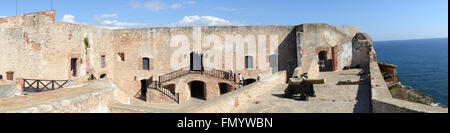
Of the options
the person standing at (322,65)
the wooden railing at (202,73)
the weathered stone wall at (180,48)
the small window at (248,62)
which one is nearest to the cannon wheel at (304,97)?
the weathered stone wall at (180,48)

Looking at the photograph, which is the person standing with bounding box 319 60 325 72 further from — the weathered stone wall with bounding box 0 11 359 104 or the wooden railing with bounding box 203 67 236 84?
the wooden railing with bounding box 203 67 236 84

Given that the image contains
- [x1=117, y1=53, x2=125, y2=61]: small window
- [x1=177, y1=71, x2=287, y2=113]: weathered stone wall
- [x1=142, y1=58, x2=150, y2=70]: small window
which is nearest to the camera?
[x1=177, y1=71, x2=287, y2=113]: weathered stone wall

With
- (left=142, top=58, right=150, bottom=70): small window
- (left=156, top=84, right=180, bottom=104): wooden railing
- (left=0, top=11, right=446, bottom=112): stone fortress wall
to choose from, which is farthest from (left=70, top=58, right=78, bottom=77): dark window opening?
(left=156, top=84, right=180, bottom=104): wooden railing

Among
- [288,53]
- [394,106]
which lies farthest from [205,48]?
[394,106]

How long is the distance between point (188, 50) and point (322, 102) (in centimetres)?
1309

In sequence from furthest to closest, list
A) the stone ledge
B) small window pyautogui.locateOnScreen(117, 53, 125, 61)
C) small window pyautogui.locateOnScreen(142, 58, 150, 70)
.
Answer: small window pyautogui.locateOnScreen(117, 53, 125, 61) < small window pyautogui.locateOnScreen(142, 58, 150, 70) < the stone ledge

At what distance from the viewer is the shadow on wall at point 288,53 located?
62.7 feet

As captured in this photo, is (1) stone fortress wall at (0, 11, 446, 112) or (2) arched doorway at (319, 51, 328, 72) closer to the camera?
(1) stone fortress wall at (0, 11, 446, 112)

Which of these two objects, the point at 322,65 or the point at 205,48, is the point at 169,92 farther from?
the point at 322,65

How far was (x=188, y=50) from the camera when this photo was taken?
20281mm

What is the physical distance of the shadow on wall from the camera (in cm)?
1911

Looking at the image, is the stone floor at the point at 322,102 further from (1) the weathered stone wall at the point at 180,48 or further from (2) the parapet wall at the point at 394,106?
(1) the weathered stone wall at the point at 180,48

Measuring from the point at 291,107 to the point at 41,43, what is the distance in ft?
44.5

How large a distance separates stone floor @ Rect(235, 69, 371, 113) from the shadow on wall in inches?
314
